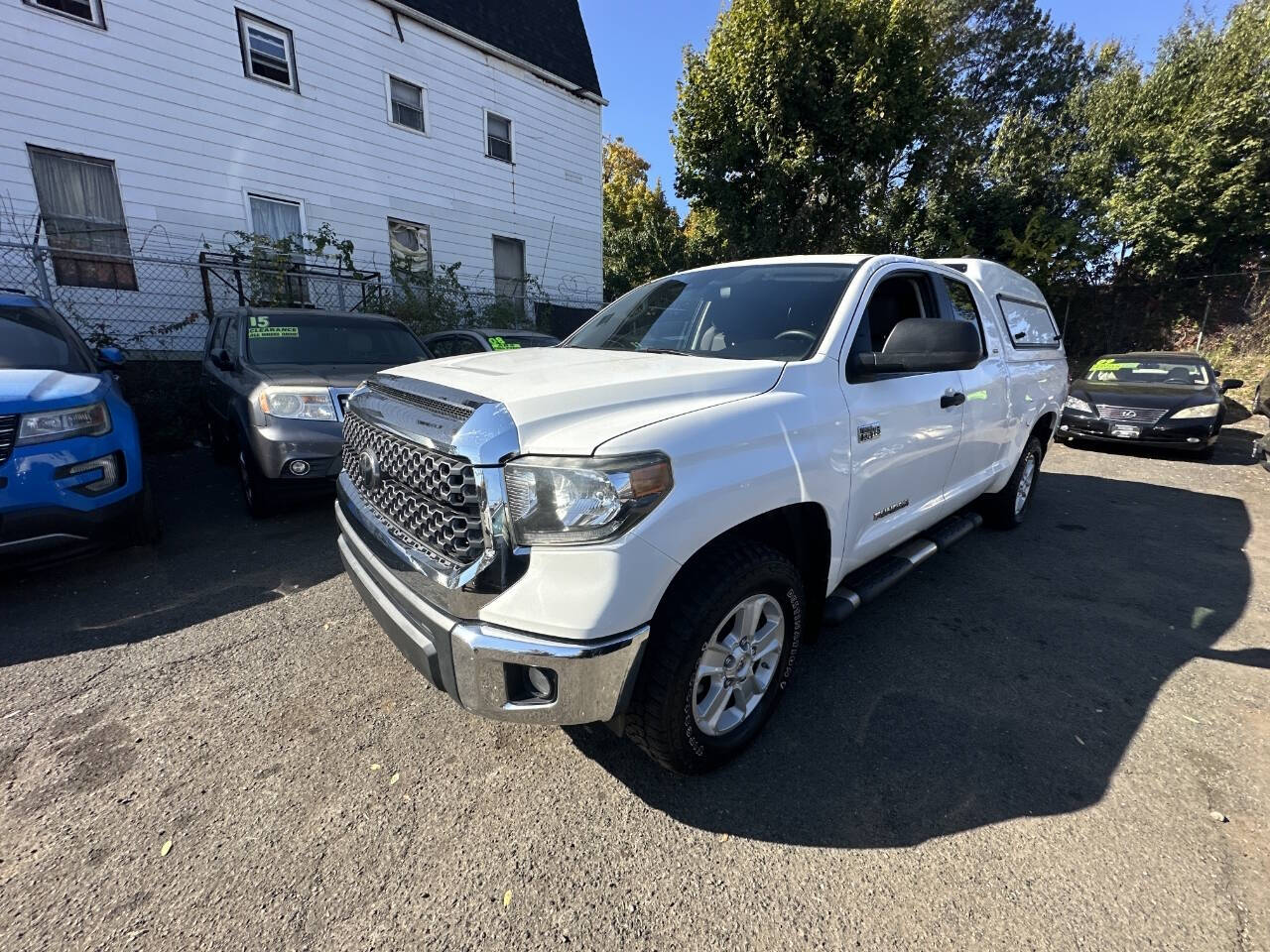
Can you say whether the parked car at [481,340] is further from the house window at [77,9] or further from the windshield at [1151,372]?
the windshield at [1151,372]

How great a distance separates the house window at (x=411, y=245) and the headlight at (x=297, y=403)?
7.30 m

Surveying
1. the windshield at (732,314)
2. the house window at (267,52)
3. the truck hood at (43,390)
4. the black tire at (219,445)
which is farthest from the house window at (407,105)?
the windshield at (732,314)

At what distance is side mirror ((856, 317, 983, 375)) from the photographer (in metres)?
2.34

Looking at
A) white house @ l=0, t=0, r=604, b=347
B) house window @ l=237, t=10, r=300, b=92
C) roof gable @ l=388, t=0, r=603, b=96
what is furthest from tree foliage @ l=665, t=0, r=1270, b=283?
house window @ l=237, t=10, r=300, b=92

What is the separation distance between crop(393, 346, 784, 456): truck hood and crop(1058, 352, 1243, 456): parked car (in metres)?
6.91

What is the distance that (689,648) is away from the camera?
5.96ft

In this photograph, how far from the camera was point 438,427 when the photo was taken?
1.82m

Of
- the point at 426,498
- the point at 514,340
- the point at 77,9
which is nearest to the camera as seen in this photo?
the point at 426,498

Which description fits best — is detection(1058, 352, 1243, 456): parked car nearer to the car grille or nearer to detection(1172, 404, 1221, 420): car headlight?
detection(1172, 404, 1221, 420): car headlight

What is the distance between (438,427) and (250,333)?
4.41 m

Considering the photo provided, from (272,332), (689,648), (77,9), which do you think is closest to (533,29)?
(77,9)

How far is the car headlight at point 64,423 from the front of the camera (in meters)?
3.15

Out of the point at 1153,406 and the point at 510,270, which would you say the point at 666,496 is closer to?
the point at 1153,406

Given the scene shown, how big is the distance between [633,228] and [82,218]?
2145cm
